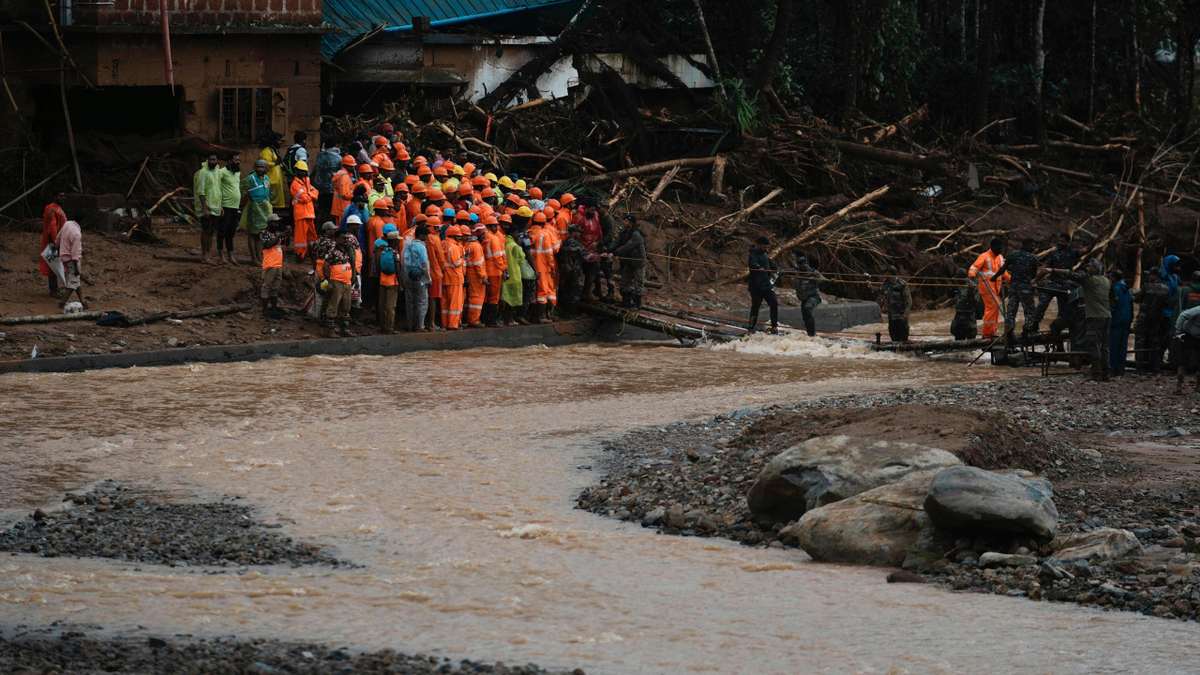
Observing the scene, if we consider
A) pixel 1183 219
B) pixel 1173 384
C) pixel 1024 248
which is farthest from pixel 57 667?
pixel 1183 219

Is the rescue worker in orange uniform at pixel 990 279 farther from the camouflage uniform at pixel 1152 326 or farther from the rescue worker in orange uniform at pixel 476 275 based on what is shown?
the rescue worker in orange uniform at pixel 476 275

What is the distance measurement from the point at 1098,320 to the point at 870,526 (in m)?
8.73

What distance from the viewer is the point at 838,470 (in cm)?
967

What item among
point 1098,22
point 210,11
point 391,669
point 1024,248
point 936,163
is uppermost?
point 1098,22

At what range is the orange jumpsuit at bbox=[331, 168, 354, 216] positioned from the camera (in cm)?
1955

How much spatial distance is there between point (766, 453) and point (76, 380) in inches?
346

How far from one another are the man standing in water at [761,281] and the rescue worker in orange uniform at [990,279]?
10.1 ft

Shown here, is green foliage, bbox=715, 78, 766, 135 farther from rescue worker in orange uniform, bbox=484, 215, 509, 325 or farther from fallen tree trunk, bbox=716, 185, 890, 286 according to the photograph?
rescue worker in orange uniform, bbox=484, 215, 509, 325

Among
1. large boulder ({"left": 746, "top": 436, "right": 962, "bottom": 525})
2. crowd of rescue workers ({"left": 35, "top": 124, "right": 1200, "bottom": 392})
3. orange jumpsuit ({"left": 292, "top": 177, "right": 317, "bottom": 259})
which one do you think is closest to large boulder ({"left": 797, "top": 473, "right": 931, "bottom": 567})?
large boulder ({"left": 746, "top": 436, "right": 962, "bottom": 525})

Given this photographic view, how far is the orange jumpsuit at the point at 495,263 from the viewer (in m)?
19.7

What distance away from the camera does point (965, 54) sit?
117 feet

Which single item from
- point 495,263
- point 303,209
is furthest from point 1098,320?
point 303,209

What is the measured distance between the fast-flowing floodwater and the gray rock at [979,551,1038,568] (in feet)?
1.67

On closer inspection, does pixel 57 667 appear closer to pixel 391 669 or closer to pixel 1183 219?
pixel 391 669
